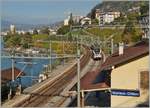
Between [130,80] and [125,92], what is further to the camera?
[125,92]

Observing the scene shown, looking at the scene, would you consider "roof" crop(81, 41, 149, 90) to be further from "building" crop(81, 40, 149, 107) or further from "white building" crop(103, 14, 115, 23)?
"white building" crop(103, 14, 115, 23)

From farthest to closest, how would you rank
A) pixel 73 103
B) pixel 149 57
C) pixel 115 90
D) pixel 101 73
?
pixel 73 103 → pixel 101 73 → pixel 115 90 → pixel 149 57

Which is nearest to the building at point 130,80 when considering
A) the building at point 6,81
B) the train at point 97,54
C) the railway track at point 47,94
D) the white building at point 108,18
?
the railway track at point 47,94

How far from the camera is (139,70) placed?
48.6 feet

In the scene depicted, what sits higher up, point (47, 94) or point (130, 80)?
point (130, 80)

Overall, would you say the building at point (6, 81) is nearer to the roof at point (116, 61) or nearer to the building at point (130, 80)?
the roof at point (116, 61)

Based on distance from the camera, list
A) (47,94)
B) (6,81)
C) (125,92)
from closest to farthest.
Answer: (125,92)
(6,81)
(47,94)

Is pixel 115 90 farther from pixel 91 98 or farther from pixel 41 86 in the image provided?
pixel 41 86

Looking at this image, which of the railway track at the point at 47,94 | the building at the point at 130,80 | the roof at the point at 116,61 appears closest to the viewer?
the building at the point at 130,80

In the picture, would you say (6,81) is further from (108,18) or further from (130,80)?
(108,18)

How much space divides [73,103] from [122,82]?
5.17 m

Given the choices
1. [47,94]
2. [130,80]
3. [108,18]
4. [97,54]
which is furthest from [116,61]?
[108,18]

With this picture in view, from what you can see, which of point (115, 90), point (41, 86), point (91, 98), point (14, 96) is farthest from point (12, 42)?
point (115, 90)

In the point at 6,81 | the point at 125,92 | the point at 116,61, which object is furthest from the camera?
the point at 6,81
